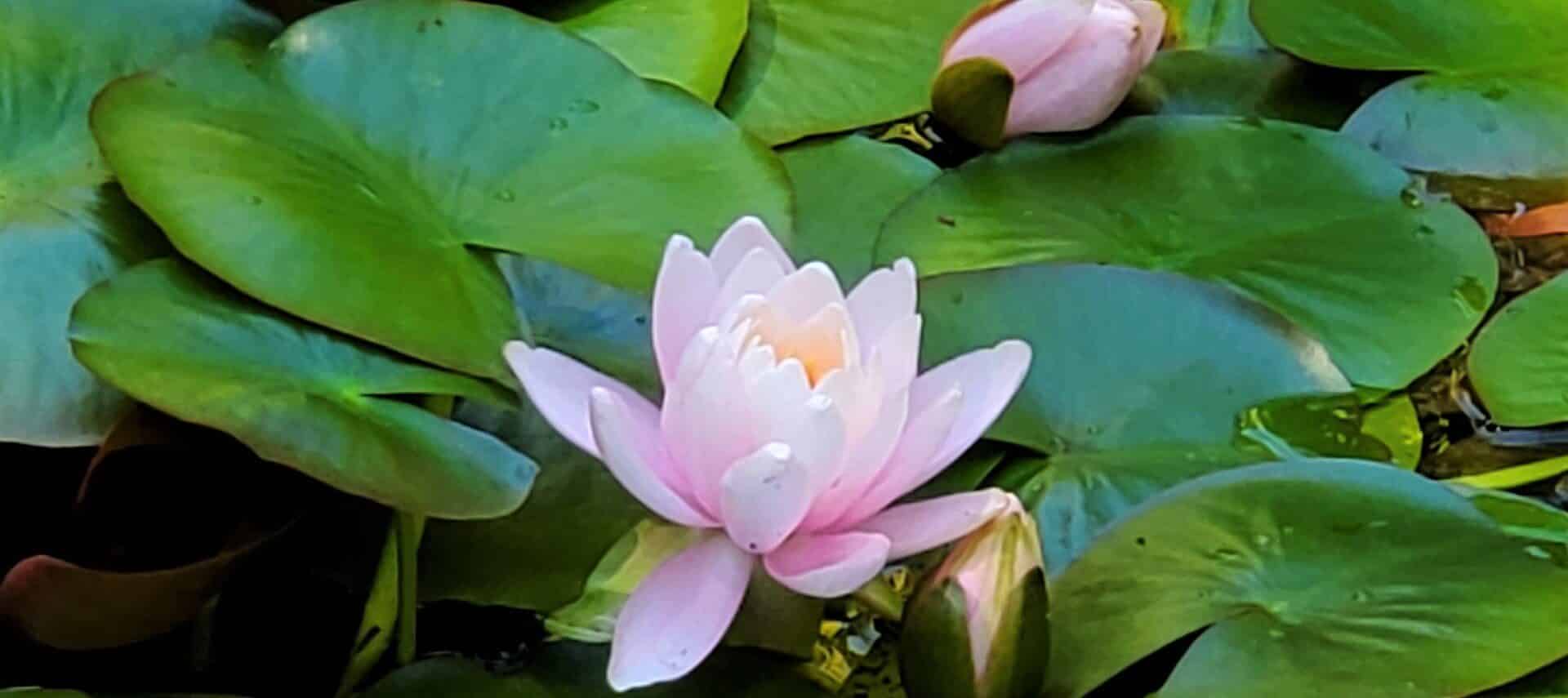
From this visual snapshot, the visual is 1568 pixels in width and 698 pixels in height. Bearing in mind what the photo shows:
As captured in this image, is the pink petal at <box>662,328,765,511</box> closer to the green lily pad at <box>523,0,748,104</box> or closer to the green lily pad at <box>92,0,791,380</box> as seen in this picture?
the green lily pad at <box>92,0,791,380</box>

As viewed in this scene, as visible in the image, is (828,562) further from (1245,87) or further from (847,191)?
(1245,87)

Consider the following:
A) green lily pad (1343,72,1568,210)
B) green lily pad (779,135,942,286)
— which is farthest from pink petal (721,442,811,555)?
green lily pad (1343,72,1568,210)

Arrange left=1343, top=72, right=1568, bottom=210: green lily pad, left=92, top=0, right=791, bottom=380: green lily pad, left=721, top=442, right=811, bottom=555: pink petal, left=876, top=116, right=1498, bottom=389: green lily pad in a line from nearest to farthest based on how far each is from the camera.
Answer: left=721, top=442, right=811, bottom=555: pink petal
left=92, top=0, right=791, bottom=380: green lily pad
left=876, top=116, right=1498, bottom=389: green lily pad
left=1343, top=72, right=1568, bottom=210: green lily pad

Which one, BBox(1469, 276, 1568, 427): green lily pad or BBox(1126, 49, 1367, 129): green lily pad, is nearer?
BBox(1469, 276, 1568, 427): green lily pad

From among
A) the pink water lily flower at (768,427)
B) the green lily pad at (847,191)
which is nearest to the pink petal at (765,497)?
the pink water lily flower at (768,427)

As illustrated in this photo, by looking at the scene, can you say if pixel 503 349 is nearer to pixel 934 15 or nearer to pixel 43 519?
pixel 43 519

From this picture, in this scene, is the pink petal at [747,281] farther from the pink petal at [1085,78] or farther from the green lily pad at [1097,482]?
the pink petal at [1085,78]

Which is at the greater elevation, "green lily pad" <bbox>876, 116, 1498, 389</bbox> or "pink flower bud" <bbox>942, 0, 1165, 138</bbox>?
"pink flower bud" <bbox>942, 0, 1165, 138</bbox>
